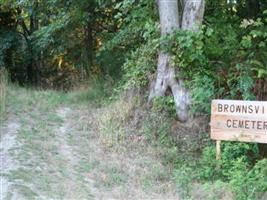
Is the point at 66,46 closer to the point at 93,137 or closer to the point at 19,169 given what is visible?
the point at 93,137

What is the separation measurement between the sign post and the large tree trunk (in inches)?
36.6

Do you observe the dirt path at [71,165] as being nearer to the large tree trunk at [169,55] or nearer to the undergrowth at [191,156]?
the undergrowth at [191,156]

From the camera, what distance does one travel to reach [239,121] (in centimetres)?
598

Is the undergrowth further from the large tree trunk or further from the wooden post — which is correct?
the large tree trunk

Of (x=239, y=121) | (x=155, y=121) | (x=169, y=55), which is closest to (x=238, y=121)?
(x=239, y=121)

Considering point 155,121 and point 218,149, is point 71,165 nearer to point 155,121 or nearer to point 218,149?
point 155,121

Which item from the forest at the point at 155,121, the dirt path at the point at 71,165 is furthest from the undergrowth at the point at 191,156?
the dirt path at the point at 71,165

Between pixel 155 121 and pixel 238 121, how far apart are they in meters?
1.43

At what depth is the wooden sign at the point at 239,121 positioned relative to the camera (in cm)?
585

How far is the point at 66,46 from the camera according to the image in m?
12.8

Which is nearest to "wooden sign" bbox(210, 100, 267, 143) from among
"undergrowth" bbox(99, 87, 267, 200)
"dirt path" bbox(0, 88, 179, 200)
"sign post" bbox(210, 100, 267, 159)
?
"sign post" bbox(210, 100, 267, 159)

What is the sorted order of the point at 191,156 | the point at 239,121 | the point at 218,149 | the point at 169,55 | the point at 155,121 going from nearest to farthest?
the point at 239,121 < the point at 218,149 < the point at 191,156 < the point at 155,121 < the point at 169,55

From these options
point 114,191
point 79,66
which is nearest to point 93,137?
point 114,191

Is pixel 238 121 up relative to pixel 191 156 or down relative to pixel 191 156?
up
